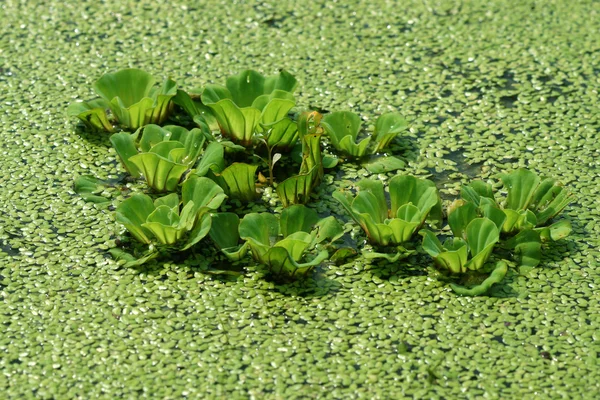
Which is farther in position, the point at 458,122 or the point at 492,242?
the point at 458,122

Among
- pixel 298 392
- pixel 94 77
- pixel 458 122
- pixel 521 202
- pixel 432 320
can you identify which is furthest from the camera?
pixel 94 77

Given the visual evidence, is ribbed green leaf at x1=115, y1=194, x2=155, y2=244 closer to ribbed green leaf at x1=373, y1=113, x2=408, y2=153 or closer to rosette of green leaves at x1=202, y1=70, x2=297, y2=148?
rosette of green leaves at x1=202, y1=70, x2=297, y2=148

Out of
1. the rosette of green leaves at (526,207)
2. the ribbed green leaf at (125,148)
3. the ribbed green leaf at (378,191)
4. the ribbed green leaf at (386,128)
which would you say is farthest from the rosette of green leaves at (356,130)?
the ribbed green leaf at (125,148)

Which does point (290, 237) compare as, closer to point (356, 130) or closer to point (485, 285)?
point (485, 285)

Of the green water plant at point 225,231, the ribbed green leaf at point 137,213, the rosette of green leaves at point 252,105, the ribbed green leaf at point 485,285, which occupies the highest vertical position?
the rosette of green leaves at point 252,105

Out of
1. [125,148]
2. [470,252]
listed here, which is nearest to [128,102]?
[125,148]

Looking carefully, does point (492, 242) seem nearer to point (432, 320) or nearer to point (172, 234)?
point (432, 320)

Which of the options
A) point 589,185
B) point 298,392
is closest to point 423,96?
point 589,185

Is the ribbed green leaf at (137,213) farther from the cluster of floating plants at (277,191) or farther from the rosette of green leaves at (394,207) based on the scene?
the rosette of green leaves at (394,207)
